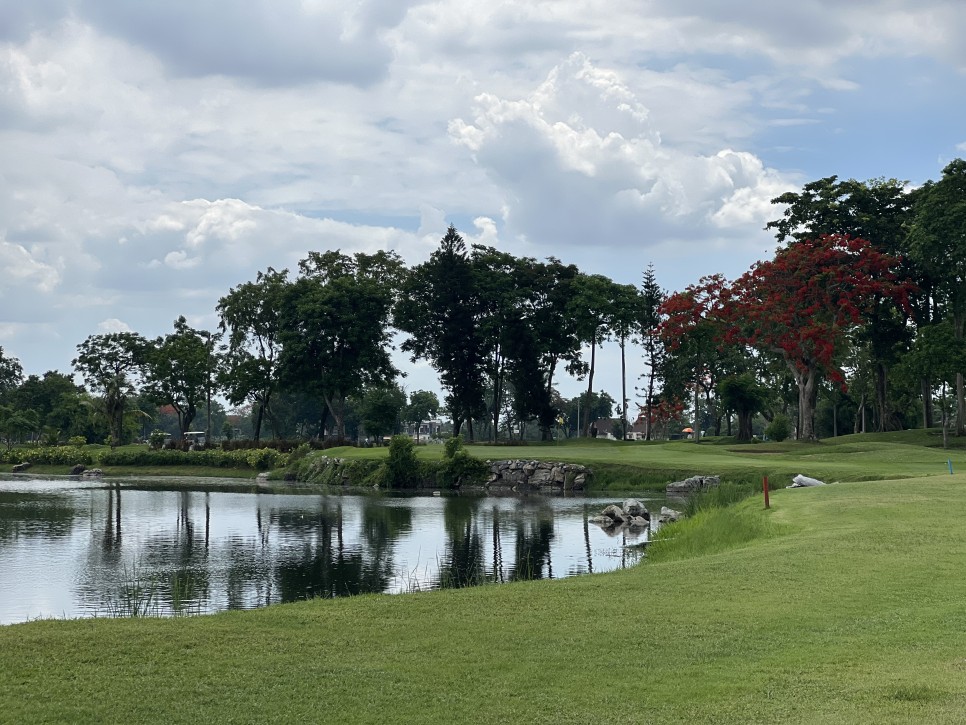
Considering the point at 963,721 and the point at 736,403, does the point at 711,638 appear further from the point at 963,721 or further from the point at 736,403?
the point at 736,403

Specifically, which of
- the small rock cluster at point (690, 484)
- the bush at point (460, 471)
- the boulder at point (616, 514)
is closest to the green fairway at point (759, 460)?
the small rock cluster at point (690, 484)

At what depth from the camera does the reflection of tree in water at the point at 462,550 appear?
70.1 ft

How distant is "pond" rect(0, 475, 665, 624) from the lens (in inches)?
783

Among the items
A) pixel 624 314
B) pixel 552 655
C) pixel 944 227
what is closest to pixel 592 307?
pixel 624 314

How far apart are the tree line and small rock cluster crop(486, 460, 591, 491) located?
54.1 ft

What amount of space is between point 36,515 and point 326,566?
1839cm

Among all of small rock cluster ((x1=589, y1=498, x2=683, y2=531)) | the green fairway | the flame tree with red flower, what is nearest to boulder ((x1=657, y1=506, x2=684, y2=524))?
small rock cluster ((x1=589, y1=498, x2=683, y2=531))

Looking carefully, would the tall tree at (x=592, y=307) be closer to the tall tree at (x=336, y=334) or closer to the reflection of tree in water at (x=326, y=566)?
the tall tree at (x=336, y=334)

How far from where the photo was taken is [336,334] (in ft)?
276

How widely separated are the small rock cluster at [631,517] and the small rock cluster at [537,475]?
559 inches

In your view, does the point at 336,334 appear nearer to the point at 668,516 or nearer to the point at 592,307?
the point at 592,307

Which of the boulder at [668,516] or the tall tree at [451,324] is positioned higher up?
the tall tree at [451,324]

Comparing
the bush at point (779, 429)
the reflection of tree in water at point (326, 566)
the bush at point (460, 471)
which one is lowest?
the reflection of tree in water at point (326, 566)

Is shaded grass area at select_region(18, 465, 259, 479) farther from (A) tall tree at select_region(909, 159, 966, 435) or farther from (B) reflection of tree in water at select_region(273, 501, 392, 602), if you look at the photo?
(A) tall tree at select_region(909, 159, 966, 435)
